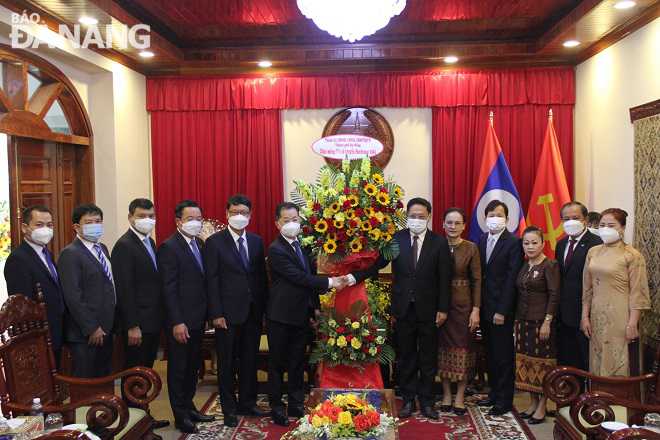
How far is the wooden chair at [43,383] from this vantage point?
2885mm

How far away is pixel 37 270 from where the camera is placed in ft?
12.1

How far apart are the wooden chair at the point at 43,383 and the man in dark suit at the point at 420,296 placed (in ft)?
5.96

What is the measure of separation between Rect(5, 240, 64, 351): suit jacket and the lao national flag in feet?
12.6

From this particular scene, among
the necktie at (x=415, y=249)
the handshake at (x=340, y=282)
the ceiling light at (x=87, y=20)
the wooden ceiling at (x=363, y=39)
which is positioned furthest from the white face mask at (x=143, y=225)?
the necktie at (x=415, y=249)

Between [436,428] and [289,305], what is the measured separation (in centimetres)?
136

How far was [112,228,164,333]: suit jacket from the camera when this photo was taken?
13.3 ft

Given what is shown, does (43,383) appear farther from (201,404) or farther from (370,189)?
(370,189)

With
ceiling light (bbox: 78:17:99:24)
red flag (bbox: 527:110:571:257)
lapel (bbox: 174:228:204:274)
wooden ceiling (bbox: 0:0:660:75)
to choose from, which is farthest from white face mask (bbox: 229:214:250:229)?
red flag (bbox: 527:110:571:257)

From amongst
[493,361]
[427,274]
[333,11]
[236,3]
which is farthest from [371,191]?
[236,3]

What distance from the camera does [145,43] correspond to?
5.39m

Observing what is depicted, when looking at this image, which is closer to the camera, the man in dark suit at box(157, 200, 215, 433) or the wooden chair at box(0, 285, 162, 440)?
the wooden chair at box(0, 285, 162, 440)

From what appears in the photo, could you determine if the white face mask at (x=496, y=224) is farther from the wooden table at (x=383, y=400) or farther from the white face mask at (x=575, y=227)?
the wooden table at (x=383, y=400)

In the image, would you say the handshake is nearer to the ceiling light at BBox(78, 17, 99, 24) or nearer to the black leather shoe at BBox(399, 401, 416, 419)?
the black leather shoe at BBox(399, 401, 416, 419)

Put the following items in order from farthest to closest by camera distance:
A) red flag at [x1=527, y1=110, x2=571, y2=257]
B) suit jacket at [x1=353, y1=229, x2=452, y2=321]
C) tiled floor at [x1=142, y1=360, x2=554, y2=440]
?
red flag at [x1=527, y1=110, x2=571, y2=257], suit jacket at [x1=353, y1=229, x2=452, y2=321], tiled floor at [x1=142, y1=360, x2=554, y2=440]
